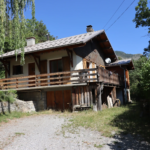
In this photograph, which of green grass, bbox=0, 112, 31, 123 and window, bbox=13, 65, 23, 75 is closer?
green grass, bbox=0, 112, 31, 123

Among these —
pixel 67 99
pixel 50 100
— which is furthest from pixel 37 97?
pixel 67 99

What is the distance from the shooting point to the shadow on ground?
587cm

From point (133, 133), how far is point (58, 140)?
298cm

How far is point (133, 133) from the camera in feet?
Answer: 22.8

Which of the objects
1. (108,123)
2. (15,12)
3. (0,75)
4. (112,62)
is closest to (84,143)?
(108,123)

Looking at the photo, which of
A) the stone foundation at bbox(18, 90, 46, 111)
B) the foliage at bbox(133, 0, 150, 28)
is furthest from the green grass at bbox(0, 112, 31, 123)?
the foliage at bbox(133, 0, 150, 28)

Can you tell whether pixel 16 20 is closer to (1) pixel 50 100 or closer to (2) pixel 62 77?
(2) pixel 62 77

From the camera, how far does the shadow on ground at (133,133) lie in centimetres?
587

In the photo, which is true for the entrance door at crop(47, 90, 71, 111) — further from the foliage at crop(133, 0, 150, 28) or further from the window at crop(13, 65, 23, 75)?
the foliage at crop(133, 0, 150, 28)

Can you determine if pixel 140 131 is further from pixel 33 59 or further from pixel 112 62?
pixel 112 62

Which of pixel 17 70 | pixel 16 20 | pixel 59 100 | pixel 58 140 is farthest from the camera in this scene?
pixel 17 70

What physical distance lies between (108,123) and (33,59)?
867 cm

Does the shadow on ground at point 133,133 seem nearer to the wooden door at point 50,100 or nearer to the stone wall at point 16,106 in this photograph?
the wooden door at point 50,100

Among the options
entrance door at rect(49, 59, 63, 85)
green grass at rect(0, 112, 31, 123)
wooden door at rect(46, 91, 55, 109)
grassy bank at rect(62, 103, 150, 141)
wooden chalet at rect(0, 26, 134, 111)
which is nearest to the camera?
grassy bank at rect(62, 103, 150, 141)
